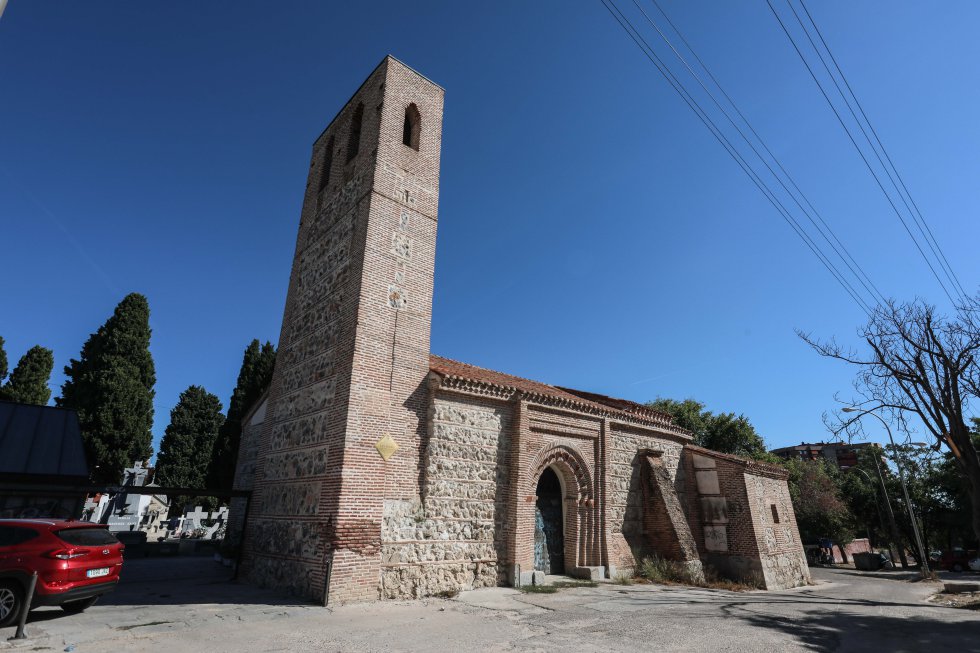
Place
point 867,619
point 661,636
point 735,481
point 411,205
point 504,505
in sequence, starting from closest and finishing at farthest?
point 661,636 < point 867,619 < point 504,505 < point 411,205 < point 735,481

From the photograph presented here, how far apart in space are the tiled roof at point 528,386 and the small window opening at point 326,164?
A: 6.67m

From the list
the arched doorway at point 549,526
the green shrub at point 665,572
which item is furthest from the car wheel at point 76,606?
the green shrub at point 665,572

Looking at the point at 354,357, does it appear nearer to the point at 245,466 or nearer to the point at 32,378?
the point at 245,466

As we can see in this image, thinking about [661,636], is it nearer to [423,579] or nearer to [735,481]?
[423,579]

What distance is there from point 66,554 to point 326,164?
1264 cm

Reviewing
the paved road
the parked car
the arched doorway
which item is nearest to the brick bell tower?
the paved road

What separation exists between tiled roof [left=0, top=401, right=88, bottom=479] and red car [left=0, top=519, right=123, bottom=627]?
6578 mm

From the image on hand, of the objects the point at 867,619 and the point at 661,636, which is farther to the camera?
the point at 867,619

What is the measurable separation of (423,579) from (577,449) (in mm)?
5757

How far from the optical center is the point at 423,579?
10.7m

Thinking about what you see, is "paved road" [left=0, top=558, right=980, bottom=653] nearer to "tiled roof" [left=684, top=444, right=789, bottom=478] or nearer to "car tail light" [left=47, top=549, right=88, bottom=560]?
"car tail light" [left=47, top=549, right=88, bottom=560]

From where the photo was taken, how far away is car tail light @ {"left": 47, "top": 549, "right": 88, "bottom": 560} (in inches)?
283

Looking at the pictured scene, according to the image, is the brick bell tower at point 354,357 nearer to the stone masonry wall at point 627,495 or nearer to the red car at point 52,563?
the red car at point 52,563

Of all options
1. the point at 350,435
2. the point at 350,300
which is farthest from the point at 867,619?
the point at 350,300
